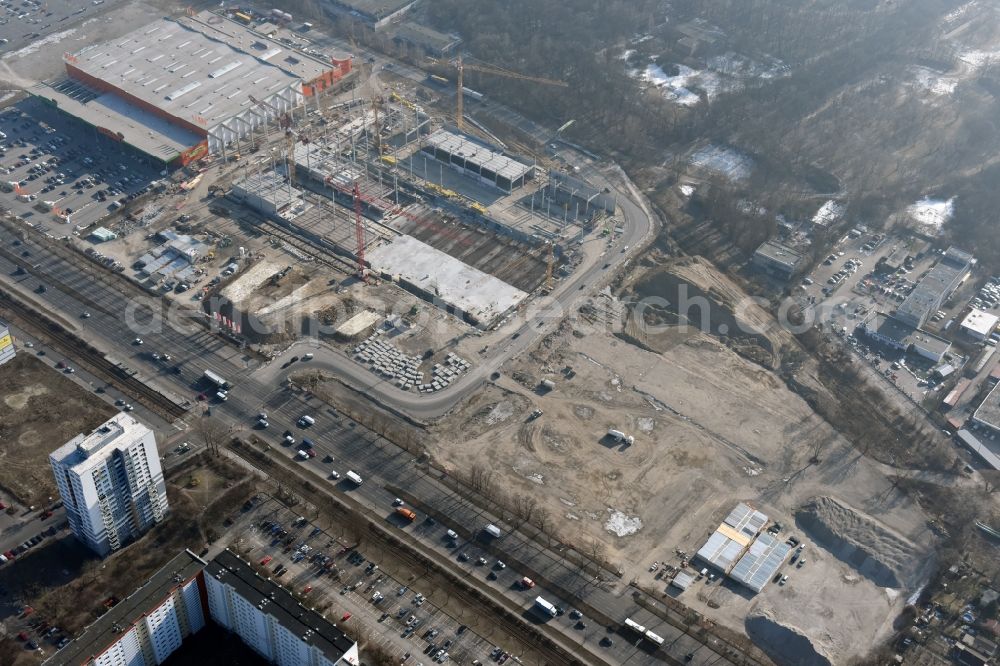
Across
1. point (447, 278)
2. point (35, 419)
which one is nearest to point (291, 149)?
point (447, 278)

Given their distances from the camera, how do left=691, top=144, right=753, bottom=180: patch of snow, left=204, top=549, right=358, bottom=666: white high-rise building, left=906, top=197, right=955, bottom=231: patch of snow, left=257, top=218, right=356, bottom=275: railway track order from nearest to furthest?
left=204, top=549, right=358, bottom=666: white high-rise building, left=257, top=218, right=356, bottom=275: railway track, left=906, top=197, right=955, bottom=231: patch of snow, left=691, top=144, right=753, bottom=180: patch of snow

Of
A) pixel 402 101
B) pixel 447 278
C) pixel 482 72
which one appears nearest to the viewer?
pixel 447 278

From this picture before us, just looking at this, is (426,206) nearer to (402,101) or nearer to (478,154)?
(478,154)

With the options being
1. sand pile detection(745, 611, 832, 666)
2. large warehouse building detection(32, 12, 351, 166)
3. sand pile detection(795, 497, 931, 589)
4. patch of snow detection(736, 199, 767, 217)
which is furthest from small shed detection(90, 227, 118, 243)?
sand pile detection(745, 611, 832, 666)

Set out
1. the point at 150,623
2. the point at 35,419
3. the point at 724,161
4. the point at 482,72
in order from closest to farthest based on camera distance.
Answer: the point at 150,623, the point at 35,419, the point at 724,161, the point at 482,72

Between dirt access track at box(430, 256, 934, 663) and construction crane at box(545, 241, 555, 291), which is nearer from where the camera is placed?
dirt access track at box(430, 256, 934, 663)

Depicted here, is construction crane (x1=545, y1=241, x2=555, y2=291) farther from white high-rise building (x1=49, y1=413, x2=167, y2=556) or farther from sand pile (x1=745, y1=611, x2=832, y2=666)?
white high-rise building (x1=49, y1=413, x2=167, y2=556)
